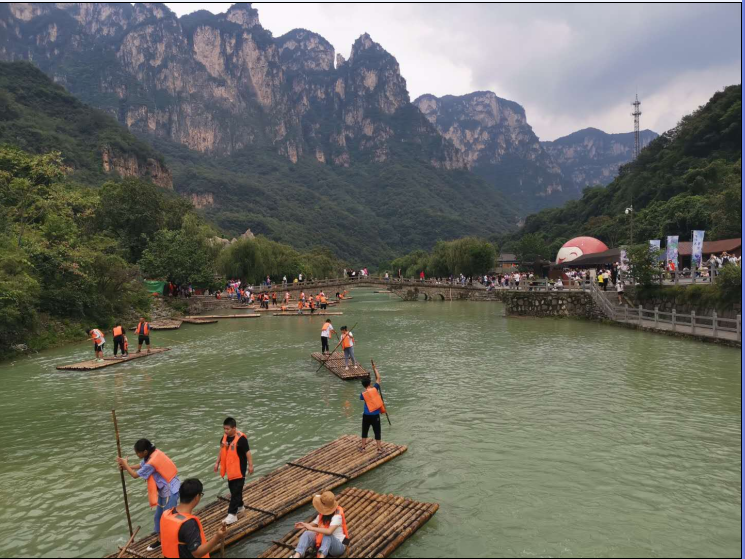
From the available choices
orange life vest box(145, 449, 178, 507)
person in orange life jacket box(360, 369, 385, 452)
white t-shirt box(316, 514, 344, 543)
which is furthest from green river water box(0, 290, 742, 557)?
orange life vest box(145, 449, 178, 507)

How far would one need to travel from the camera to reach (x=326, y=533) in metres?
6.32

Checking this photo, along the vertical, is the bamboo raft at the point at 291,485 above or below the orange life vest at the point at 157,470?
below

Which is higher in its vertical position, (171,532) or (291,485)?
(171,532)

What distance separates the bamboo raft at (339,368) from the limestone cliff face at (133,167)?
92646 mm

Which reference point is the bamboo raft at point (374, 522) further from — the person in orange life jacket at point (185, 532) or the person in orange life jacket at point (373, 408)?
the person in orange life jacket at point (373, 408)

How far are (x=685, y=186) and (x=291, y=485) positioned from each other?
92139 mm

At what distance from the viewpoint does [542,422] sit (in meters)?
12.8

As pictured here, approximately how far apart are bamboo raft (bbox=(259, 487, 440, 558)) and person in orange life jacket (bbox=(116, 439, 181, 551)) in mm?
1634

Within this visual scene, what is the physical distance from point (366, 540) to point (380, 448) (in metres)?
3.67

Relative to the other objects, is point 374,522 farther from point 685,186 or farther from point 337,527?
point 685,186

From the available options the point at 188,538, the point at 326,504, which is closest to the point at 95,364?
the point at 188,538

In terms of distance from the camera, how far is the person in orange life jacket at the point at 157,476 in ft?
22.4

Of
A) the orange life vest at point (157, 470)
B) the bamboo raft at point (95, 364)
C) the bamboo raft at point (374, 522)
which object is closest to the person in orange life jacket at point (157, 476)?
the orange life vest at point (157, 470)

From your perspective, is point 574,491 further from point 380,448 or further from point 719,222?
point 719,222
